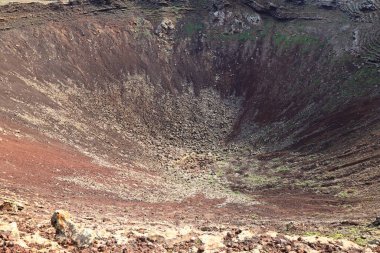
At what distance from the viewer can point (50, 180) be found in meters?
30.3

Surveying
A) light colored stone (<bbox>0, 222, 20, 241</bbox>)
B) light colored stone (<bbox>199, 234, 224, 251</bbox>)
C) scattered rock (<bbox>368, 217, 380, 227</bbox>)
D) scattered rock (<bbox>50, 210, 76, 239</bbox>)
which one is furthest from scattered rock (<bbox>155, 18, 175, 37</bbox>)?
light colored stone (<bbox>0, 222, 20, 241</bbox>)

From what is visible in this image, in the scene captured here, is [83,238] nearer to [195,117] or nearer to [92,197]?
[92,197]

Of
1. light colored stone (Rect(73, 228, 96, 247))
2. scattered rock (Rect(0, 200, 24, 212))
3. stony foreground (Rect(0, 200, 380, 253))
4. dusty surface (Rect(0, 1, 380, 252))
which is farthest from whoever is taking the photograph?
dusty surface (Rect(0, 1, 380, 252))

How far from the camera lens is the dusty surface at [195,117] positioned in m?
27.8

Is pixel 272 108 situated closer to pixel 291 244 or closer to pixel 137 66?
pixel 137 66

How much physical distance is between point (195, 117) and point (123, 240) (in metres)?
38.5

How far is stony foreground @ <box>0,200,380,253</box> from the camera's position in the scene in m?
13.7

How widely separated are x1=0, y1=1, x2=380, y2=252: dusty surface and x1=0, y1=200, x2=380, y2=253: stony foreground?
157 mm

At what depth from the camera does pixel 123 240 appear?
15273 mm

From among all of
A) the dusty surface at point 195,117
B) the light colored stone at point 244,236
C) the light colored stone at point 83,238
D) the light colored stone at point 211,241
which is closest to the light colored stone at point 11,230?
the dusty surface at point 195,117

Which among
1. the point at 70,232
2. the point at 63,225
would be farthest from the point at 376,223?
the point at 63,225

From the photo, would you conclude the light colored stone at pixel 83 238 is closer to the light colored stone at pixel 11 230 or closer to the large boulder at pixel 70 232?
the large boulder at pixel 70 232

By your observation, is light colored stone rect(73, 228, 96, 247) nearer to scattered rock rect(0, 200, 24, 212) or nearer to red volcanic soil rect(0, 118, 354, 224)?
scattered rock rect(0, 200, 24, 212)

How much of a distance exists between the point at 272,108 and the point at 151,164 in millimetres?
18804
